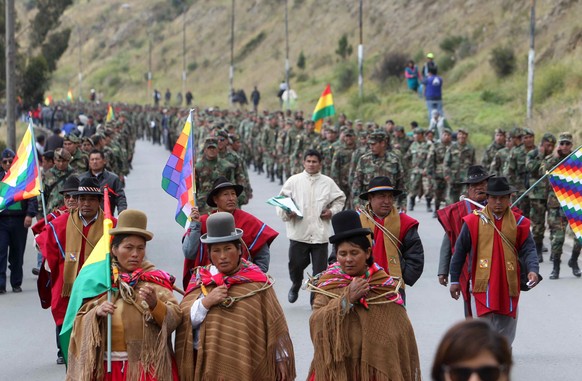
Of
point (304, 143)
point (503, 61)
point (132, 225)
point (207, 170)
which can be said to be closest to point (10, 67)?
point (304, 143)

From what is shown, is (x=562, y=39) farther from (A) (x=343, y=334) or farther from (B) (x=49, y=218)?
(A) (x=343, y=334)

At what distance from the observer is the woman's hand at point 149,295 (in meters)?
6.45

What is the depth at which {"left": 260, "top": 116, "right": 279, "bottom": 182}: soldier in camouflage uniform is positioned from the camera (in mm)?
31250

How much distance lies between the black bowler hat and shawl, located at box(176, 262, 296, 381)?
551 mm

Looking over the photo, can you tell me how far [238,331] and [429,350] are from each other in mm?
4302

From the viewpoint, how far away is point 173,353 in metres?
6.82

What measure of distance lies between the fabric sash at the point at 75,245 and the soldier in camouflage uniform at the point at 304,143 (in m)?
14.5

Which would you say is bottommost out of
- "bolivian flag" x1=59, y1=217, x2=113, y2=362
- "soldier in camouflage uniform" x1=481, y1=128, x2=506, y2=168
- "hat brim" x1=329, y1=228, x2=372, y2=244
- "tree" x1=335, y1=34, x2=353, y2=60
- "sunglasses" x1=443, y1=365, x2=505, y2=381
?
"sunglasses" x1=443, y1=365, x2=505, y2=381

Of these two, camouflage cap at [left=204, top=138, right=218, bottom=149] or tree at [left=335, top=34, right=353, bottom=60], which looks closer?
camouflage cap at [left=204, top=138, right=218, bottom=149]

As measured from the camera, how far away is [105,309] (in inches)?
251

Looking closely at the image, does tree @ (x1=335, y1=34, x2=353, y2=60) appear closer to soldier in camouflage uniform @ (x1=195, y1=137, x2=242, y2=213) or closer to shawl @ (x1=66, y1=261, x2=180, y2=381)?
soldier in camouflage uniform @ (x1=195, y1=137, x2=242, y2=213)

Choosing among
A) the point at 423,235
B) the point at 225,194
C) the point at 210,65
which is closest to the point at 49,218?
the point at 225,194

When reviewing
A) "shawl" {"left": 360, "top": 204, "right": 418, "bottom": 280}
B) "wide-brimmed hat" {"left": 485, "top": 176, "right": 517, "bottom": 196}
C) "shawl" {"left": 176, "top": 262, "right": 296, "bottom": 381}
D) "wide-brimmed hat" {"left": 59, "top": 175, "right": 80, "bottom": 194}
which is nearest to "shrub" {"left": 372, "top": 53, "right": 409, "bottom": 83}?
"wide-brimmed hat" {"left": 59, "top": 175, "right": 80, "bottom": 194}

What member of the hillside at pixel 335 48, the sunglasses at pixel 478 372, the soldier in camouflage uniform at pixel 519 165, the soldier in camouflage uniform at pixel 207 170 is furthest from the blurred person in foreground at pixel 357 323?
the hillside at pixel 335 48
